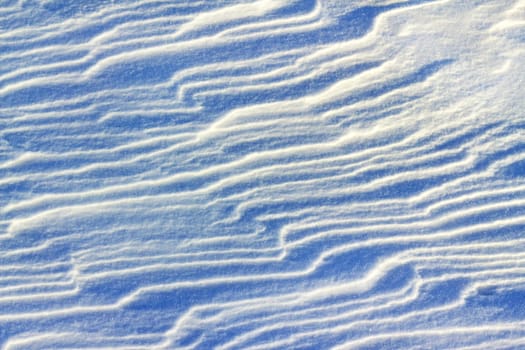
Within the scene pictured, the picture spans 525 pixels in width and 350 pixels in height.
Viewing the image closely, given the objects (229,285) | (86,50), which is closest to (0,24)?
(86,50)

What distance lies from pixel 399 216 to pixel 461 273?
40 cm

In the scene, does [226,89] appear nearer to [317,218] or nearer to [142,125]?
[142,125]

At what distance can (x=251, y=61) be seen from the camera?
104 inches

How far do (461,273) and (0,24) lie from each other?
8.26 feet

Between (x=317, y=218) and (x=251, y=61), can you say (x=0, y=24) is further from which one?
(x=317, y=218)

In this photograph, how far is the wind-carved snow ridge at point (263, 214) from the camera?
8.50ft

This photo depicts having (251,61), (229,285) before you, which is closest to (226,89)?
(251,61)

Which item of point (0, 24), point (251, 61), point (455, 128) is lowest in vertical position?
point (455, 128)

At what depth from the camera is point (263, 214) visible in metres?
2.60

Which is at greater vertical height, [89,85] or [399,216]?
[89,85]

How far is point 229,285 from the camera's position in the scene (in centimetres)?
260

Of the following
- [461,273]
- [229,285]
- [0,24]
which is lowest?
[461,273]

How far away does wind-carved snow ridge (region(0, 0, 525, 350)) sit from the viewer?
2.59 meters

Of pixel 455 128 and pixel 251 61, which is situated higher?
pixel 251 61
